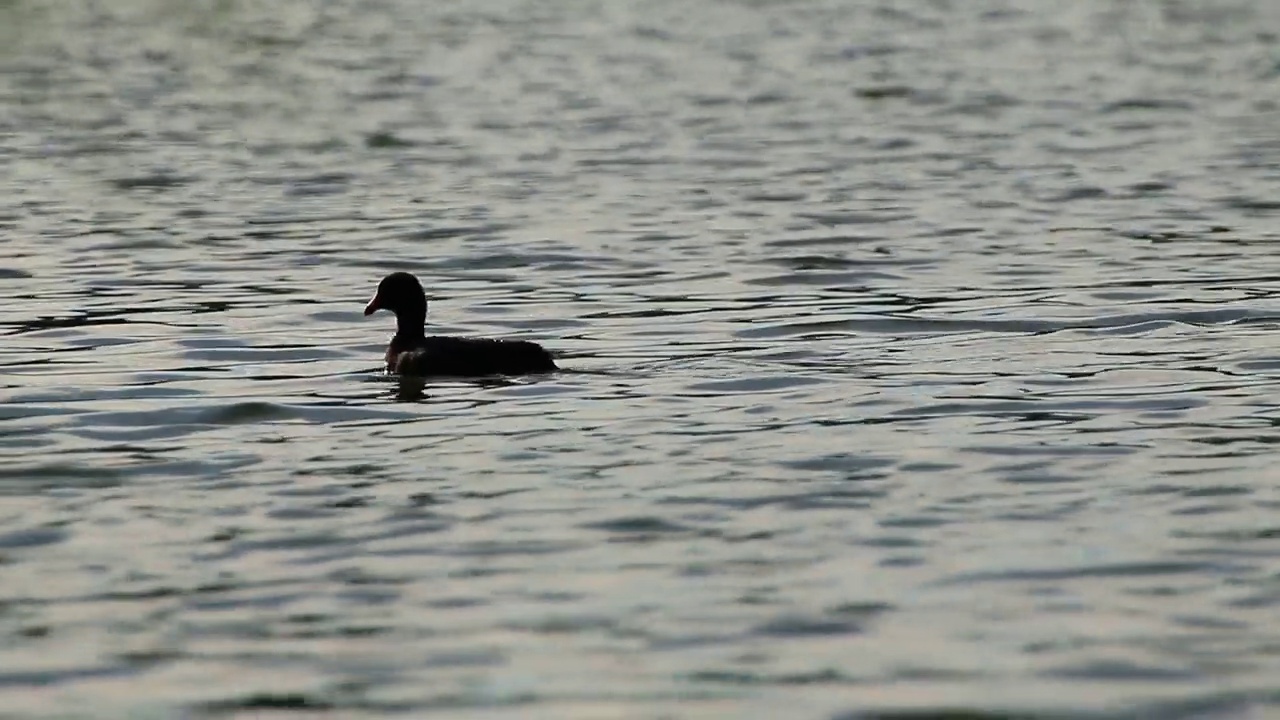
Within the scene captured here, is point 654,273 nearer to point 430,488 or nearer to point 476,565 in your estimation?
point 430,488

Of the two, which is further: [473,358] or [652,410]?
[473,358]

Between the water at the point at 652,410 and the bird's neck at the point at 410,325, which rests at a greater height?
the bird's neck at the point at 410,325

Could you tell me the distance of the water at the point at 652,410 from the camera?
10148mm

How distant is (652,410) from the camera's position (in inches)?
609

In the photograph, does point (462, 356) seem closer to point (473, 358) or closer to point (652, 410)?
point (473, 358)

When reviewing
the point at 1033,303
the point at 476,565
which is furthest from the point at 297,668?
the point at 1033,303

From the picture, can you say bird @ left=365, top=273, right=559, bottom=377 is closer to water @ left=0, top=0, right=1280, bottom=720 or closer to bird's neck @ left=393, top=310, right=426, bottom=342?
bird's neck @ left=393, top=310, right=426, bottom=342

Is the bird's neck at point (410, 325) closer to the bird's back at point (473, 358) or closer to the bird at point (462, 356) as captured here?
the bird at point (462, 356)

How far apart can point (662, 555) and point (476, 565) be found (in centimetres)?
83

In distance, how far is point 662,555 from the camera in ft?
38.3

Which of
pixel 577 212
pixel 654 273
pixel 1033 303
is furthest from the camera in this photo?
pixel 577 212

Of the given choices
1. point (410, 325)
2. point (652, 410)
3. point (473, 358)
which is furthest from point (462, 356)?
point (652, 410)

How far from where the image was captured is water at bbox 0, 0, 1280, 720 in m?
10.1

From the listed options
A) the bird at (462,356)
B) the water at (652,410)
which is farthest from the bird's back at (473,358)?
the water at (652,410)
